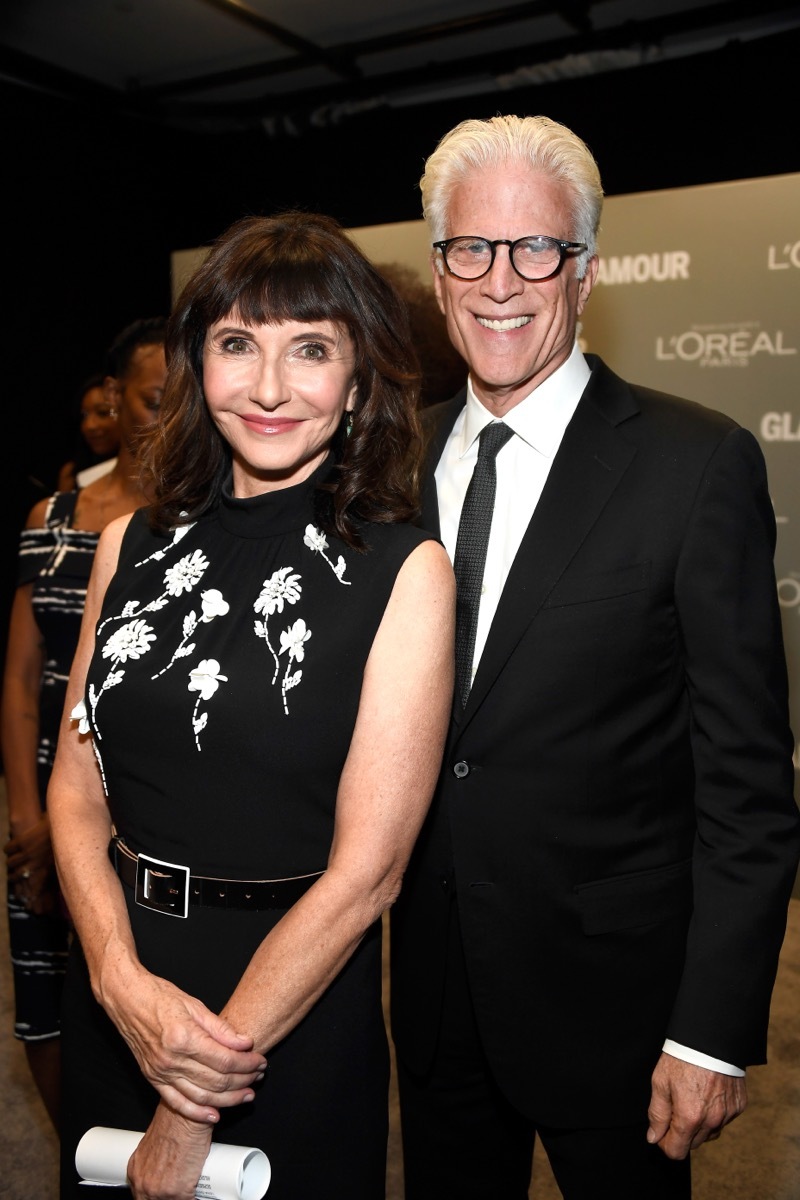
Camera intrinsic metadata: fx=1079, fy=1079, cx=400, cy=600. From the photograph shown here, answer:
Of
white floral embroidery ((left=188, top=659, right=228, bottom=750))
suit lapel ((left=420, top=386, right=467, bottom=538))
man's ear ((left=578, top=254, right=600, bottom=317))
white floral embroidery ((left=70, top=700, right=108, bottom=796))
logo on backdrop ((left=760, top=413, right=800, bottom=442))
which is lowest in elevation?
white floral embroidery ((left=70, top=700, right=108, bottom=796))

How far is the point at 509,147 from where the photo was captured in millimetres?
1743

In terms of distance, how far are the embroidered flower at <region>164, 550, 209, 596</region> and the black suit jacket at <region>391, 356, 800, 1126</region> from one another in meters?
0.46

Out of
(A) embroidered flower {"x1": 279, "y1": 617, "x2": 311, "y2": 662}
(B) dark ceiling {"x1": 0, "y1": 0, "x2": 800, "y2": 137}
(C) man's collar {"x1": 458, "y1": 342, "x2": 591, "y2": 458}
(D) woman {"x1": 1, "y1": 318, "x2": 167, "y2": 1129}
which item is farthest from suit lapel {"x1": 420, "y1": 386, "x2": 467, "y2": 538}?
(B) dark ceiling {"x1": 0, "y1": 0, "x2": 800, "y2": 137}

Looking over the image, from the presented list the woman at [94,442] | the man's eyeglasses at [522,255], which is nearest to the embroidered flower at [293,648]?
the man's eyeglasses at [522,255]

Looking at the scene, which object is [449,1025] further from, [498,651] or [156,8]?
[156,8]

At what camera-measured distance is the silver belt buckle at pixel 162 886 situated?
1.52 m

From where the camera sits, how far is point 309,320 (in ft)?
5.04

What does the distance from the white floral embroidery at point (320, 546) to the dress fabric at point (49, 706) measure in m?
1.11

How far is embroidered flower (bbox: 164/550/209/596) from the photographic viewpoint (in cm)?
163

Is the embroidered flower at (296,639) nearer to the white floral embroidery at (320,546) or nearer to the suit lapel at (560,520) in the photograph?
the white floral embroidery at (320,546)

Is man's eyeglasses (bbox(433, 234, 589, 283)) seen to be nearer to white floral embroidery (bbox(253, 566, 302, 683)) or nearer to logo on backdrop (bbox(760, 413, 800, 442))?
white floral embroidery (bbox(253, 566, 302, 683))

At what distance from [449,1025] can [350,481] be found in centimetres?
96

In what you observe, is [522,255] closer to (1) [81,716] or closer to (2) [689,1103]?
(1) [81,716]

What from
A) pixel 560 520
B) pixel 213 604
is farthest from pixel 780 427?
pixel 213 604
